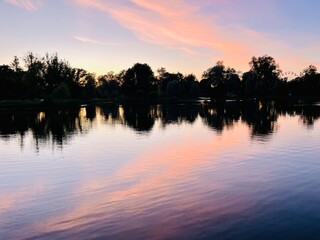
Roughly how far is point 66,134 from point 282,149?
95.2 ft

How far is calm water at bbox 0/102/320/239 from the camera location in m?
14.8

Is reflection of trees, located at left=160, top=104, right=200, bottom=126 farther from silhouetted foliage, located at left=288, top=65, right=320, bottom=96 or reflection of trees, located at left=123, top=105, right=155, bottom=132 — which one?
silhouetted foliage, located at left=288, top=65, right=320, bottom=96

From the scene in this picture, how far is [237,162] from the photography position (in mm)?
28312

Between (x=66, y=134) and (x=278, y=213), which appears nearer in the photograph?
Result: (x=278, y=213)

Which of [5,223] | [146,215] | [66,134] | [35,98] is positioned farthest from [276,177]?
[35,98]

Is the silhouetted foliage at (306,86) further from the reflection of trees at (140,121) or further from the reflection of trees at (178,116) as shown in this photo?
the reflection of trees at (140,121)

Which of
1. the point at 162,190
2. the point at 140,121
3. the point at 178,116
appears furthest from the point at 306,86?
the point at 162,190

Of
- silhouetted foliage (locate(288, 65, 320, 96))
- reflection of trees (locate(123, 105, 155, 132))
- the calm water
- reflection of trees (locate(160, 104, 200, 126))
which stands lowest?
the calm water

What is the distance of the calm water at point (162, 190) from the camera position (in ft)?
48.5

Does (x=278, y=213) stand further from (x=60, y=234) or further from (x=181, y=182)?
(x=60, y=234)

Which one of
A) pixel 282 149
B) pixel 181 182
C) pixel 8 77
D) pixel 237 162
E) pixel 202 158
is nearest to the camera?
pixel 181 182

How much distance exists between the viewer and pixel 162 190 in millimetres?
20453

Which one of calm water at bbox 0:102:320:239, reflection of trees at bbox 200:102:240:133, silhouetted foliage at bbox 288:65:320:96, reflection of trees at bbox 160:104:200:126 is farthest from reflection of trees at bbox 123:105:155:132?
silhouetted foliage at bbox 288:65:320:96

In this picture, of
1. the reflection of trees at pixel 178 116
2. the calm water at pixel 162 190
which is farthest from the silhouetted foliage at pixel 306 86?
the calm water at pixel 162 190
